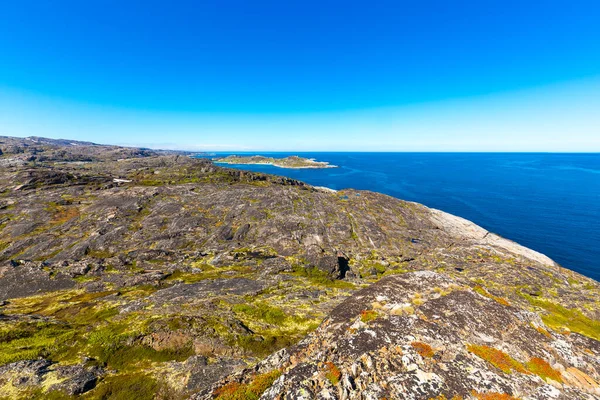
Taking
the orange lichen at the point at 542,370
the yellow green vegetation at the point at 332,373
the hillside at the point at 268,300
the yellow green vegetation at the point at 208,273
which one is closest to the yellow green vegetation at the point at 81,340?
the hillside at the point at 268,300

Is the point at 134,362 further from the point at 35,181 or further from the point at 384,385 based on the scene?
the point at 35,181

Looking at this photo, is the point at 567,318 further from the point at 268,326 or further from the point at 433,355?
the point at 433,355

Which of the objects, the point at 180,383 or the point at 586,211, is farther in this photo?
the point at 586,211

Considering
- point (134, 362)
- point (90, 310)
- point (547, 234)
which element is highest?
point (134, 362)

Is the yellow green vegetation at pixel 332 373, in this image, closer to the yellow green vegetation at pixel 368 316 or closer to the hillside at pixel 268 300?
the hillside at pixel 268 300

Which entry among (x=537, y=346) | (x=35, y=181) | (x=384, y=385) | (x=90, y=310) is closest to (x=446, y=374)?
(x=384, y=385)

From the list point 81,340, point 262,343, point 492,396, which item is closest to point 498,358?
point 492,396
